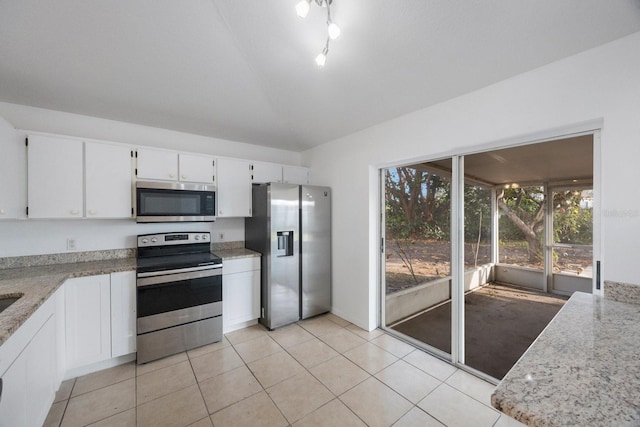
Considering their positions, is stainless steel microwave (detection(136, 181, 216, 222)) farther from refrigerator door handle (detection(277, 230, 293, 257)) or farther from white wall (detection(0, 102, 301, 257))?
refrigerator door handle (detection(277, 230, 293, 257))

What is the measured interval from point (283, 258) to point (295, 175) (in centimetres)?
129

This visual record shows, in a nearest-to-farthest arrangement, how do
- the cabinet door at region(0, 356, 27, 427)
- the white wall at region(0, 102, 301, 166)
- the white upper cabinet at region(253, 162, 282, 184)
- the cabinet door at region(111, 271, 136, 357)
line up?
the cabinet door at region(0, 356, 27, 427), the cabinet door at region(111, 271, 136, 357), the white wall at region(0, 102, 301, 166), the white upper cabinet at region(253, 162, 282, 184)

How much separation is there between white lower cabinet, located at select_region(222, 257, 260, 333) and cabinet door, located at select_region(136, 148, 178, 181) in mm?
1148

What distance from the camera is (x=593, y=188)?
1.65m

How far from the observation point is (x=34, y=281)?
1882 millimetres

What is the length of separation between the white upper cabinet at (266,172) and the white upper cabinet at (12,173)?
2033 mm

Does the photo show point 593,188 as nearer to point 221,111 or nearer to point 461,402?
point 461,402

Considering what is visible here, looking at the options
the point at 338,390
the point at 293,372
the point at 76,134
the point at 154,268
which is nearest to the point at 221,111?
the point at 76,134

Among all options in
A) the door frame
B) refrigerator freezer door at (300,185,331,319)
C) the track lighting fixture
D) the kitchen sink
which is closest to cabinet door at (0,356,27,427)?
the kitchen sink

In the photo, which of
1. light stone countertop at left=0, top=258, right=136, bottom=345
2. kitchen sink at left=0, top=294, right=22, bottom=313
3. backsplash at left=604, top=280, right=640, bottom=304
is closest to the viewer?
light stone countertop at left=0, top=258, right=136, bottom=345

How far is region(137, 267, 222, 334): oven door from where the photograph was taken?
2348 mm

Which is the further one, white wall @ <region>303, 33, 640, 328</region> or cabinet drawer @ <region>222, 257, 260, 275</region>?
cabinet drawer @ <region>222, 257, 260, 275</region>

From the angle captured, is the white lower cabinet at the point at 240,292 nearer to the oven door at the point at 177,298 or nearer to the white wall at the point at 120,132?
the oven door at the point at 177,298

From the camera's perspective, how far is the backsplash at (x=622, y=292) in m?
1.42
